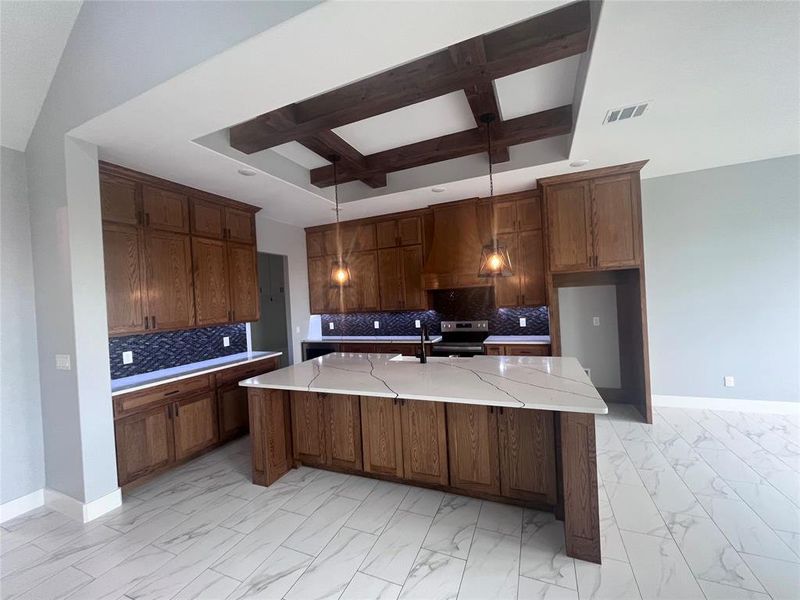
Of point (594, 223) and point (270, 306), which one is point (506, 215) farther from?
point (270, 306)

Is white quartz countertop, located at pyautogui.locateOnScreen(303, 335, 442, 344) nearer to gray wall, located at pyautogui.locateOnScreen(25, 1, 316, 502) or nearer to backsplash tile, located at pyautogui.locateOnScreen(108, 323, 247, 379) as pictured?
backsplash tile, located at pyautogui.locateOnScreen(108, 323, 247, 379)

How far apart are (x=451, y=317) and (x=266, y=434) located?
297cm

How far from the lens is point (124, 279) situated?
275cm

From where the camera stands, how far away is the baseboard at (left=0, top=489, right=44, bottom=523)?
2.32 meters

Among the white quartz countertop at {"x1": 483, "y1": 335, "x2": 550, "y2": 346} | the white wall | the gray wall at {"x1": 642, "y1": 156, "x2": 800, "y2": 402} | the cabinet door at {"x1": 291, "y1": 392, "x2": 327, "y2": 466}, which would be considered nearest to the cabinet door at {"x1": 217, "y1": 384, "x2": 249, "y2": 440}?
the cabinet door at {"x1": 291, "y1": 392, "x2": 327, "y2": 466}

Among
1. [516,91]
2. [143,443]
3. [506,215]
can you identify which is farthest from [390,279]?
[143,443]

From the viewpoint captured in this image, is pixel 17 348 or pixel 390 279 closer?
pixel 17 348

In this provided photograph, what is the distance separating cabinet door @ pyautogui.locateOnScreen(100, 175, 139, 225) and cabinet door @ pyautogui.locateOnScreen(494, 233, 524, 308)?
3.81m

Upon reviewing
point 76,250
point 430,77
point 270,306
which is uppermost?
point 430,77

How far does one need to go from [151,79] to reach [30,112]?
1.45 m

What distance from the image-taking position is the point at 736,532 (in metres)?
1.88

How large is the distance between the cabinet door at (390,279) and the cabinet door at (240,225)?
176 centimetres

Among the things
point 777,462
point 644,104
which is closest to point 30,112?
point 644,104

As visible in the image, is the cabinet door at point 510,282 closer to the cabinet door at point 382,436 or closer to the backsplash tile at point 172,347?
the cabinet door at point 382,436
